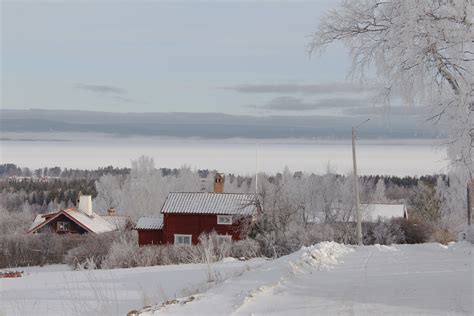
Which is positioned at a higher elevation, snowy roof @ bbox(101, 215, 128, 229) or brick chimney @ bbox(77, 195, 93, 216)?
brick chimney @ bbox(77, 195, 93, 216)

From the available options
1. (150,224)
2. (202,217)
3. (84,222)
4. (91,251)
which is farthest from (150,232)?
(84,222)

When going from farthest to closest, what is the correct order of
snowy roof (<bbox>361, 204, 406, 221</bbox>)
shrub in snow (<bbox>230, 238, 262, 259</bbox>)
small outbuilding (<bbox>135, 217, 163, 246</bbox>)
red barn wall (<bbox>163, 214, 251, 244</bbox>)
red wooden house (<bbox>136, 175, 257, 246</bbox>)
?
snowy roof (<bbox>361, 204, 406, 221</bbox>), small outbuilding (<bbox>135, 217, 163, 246</bbox>), red barn wall (<bbox>163, 214, 251, 244</bbox>), red wooden house (<bbox>136, 175, 257, 246</bbox>), shrub in snow (<bbox>230, 238, 262, 259</bbox>)

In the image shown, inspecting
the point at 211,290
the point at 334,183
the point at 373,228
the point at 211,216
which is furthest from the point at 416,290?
the point at 334,183

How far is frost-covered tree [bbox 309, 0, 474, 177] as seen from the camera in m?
11.6

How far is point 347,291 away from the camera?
30.4 feet

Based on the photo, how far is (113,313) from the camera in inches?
350

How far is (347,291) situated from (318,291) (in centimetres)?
44

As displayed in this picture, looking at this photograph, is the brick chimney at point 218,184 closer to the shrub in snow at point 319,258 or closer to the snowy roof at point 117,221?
the snowy roof at point 117,221

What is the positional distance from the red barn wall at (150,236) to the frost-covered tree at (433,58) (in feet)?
105

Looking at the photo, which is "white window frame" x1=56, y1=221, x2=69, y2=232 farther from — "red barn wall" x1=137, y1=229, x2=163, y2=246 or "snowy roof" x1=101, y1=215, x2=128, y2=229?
"red barn wall" x1=137, y1=229, x2=163, y2=246

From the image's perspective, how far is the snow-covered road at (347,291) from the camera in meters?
8.01

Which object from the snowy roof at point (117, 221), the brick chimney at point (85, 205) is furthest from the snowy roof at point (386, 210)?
the brick chimney at point (85, 205)

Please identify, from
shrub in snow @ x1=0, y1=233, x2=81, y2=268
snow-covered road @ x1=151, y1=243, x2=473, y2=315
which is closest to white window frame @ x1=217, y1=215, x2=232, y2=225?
shrub in snow @ x1=0, y1=233, x2=81, y2=268

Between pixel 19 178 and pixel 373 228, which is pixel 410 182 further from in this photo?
A: pixel 19 178
